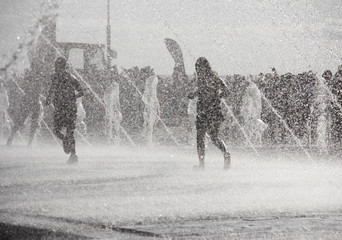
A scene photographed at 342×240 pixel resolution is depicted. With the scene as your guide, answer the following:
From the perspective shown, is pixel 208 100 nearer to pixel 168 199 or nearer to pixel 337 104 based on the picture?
pixel 168 199

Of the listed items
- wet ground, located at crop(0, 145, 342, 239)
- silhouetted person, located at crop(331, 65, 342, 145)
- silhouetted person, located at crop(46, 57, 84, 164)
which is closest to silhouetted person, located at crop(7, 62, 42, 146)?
wet ground, located at crop(0, 145, 342, 239)

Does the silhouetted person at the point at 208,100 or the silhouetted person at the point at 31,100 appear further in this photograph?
the silhouetted person at the point at 31,100

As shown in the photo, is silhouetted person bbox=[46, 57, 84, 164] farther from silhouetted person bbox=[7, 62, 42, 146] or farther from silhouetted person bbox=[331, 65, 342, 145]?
silhouetted person bbox=[331, 65, 342, 145]

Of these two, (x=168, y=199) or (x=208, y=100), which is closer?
(x=168, y=199)

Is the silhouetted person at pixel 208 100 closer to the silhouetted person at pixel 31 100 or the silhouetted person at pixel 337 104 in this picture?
the silhouetted person at pixel 337 104

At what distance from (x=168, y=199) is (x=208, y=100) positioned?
455 cm

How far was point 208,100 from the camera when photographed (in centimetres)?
1264

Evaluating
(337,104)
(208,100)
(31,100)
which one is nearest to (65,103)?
(208,100)

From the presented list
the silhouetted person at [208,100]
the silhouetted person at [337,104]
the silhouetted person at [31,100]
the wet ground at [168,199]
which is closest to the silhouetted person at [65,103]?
the wet ground at [168,199]

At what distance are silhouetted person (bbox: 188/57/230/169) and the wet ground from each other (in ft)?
1.74

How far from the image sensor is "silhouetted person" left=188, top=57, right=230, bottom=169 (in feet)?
41.3

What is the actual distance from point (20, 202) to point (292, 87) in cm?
1476

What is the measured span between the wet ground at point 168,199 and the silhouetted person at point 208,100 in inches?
20.8

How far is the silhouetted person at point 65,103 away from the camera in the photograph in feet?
44.5
